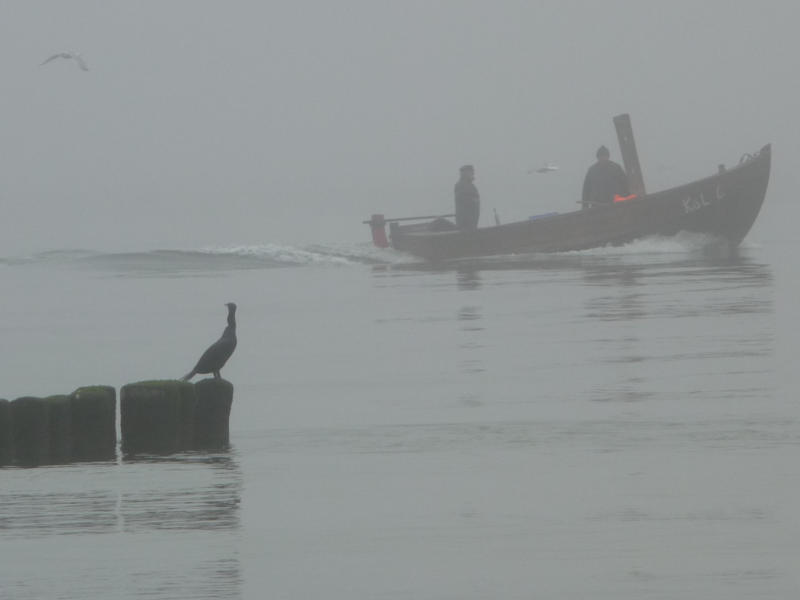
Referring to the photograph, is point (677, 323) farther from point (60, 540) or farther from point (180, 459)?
point (60, 540)

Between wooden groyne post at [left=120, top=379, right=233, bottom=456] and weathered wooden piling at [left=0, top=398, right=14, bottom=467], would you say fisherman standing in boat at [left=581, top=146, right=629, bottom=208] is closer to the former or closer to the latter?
wooden groyne post at [left=120, top=379, right=233, bottom=456]

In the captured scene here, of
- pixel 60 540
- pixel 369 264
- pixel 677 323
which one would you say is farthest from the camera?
pixel 369 264

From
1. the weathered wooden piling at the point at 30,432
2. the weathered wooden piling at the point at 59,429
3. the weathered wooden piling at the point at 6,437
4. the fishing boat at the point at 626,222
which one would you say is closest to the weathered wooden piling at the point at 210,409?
the weathered wooden piling at the point at 59,429

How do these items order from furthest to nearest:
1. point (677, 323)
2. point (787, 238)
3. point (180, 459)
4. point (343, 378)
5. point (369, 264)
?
1. point (787, 238)
2. point (369, 264)
3. point (677, 323)
4. point (343, 378)
5. point (180, 459)

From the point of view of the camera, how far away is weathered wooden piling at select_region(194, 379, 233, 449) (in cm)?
1076

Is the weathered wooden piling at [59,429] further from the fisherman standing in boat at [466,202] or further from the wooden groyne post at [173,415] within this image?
the fisherman standing in boat at [466,202]

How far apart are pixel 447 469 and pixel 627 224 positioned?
2628cm

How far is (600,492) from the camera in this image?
29.8ft

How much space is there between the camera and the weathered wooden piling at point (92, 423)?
410 inches

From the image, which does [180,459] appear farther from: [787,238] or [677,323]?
[787,238]

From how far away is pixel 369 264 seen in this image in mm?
39531

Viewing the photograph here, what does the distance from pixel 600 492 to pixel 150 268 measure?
32367 mm

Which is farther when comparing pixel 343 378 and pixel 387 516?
pixel 343 378

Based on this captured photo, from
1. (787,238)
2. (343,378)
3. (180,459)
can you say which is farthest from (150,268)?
(180,459)
